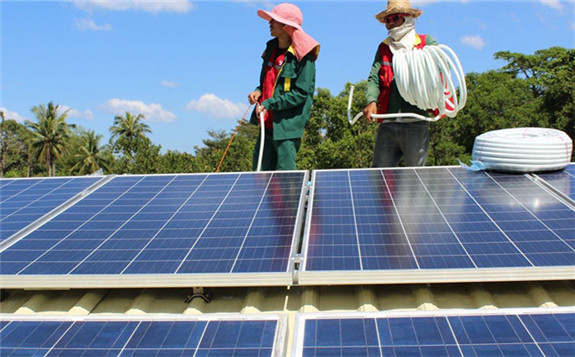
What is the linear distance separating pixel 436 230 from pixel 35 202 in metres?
4.39

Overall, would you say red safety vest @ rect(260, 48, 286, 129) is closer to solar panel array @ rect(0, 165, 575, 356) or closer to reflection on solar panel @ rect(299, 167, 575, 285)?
solar panel array @ rect(0, 165, 575, 356)

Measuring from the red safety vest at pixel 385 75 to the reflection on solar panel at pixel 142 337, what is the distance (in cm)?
424

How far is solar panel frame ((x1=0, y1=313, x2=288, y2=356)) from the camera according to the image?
3.11 meters

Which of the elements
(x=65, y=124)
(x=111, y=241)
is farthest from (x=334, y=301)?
(x=65, y=124)

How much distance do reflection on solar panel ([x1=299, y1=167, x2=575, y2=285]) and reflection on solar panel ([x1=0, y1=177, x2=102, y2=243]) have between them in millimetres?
2874

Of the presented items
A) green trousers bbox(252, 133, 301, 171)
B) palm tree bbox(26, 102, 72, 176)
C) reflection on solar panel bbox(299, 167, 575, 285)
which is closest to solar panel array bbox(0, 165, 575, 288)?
reflection on solar panel bbox(299, 167, 575, 285)

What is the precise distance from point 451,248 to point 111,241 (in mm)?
2951

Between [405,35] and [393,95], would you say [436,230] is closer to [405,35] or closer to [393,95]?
[393,95]

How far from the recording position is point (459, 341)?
2988mm

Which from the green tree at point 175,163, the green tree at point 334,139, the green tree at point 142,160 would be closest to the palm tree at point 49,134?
the green tree at point 142,160

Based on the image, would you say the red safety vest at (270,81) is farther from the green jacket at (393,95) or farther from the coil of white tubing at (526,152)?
the coil of white tubing at (526,152)

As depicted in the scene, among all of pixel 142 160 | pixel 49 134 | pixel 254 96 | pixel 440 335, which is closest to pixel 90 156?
pixel 49 134

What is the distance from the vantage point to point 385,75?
675 centimetres

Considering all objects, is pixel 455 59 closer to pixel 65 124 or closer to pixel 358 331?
pixel 358 331
